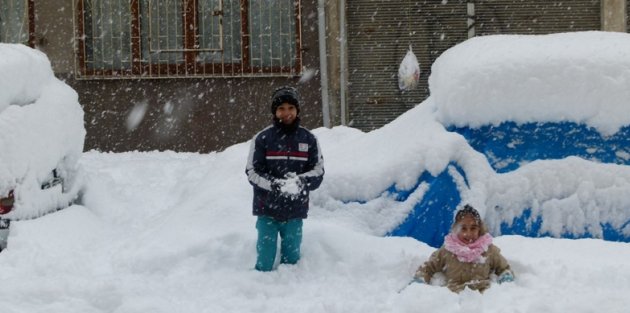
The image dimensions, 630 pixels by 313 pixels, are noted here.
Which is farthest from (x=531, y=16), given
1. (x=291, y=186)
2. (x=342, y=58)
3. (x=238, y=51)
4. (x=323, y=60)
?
(x=291, y=186)

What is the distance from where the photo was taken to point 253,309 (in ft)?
14.6

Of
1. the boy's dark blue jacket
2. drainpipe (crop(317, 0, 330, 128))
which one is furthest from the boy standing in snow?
drainpipe (crop(317, 0, 330, 128))

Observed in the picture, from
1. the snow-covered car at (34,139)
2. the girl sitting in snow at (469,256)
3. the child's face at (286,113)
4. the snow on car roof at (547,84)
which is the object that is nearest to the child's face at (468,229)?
the girl sitting in snow at (469,256)

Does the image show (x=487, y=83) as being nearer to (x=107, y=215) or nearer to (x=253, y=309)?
(x=253, y=309)

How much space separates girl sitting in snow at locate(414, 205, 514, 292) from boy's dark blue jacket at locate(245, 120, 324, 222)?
2.91 feet

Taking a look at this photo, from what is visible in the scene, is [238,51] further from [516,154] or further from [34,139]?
[516,154]

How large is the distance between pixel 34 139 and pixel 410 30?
745 cm

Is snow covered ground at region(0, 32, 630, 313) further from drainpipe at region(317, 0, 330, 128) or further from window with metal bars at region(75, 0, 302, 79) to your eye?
window with metal bars at region(75, 0, 302, 79)

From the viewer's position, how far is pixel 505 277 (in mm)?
4551

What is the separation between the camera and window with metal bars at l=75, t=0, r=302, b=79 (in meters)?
11.9

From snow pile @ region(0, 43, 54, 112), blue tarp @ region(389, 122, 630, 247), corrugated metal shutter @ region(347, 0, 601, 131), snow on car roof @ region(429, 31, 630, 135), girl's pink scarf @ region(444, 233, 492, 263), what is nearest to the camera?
girl's pink scarf @ region(444, 233, 492, 263)

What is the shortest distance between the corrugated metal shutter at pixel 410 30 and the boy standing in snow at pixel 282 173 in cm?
698

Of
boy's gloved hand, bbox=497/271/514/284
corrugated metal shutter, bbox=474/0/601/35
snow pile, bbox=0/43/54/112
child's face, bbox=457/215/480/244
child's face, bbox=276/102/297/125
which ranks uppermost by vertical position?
corrugated metal shutter, bbox=474/0/601/35

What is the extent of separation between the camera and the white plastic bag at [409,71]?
11.8 meters
